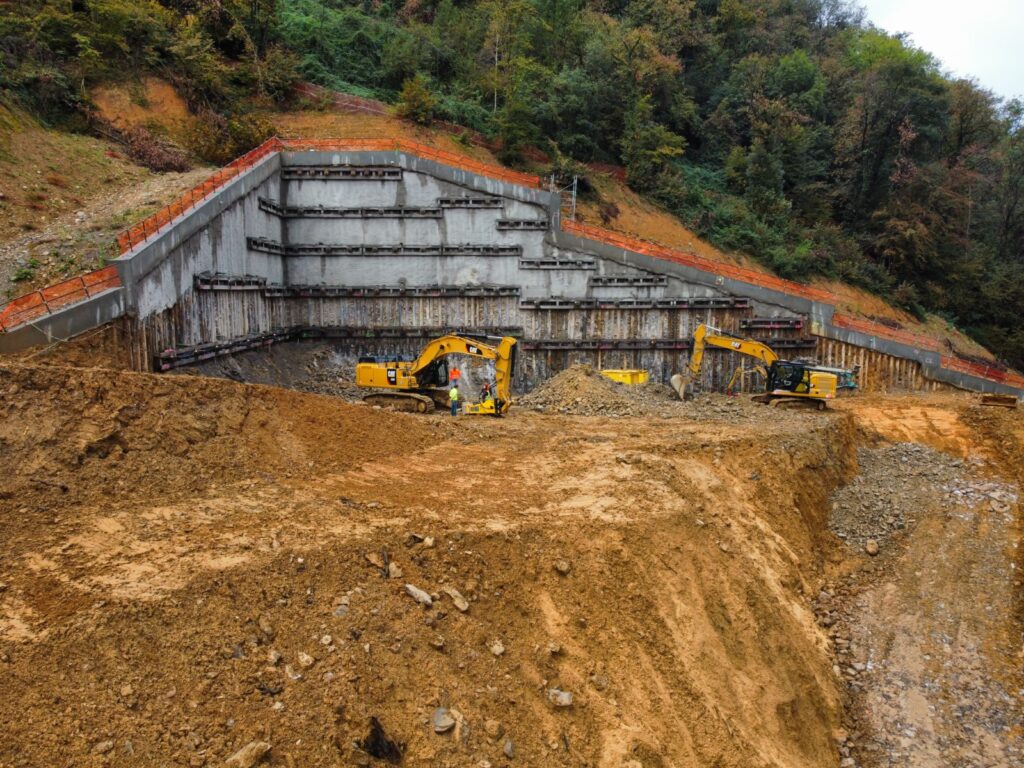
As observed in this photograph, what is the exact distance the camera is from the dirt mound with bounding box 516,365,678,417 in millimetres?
18859

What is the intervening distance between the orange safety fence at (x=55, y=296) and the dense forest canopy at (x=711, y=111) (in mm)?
13940

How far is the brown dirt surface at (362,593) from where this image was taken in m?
5.51

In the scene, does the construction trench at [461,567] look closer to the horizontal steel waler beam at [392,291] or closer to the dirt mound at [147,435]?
the dirt mound at [147,435]

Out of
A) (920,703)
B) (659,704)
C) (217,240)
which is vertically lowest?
(920,703)

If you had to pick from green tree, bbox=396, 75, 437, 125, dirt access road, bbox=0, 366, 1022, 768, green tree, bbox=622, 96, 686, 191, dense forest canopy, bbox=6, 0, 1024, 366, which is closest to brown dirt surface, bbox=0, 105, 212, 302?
dense forest canopy, bbox=6, 0, 1024, 366

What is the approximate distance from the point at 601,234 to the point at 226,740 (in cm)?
2203

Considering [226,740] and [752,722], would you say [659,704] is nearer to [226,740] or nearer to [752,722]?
[752,722]

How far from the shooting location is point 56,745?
A: 4.76 m

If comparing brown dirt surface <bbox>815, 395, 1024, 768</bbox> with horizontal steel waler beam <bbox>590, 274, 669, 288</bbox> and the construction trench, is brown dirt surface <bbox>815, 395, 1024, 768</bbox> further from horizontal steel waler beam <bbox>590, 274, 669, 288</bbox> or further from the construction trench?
horizontal steel waler beam <bbox>590, 274, 669, 288</bbox>

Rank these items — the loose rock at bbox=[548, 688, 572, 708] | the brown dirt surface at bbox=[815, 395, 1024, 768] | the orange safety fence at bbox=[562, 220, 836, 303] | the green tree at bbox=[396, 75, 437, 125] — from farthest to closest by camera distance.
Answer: the green tree at bbox=[396, 75, 437, 125], the orange safety fence at bbox=[562, 220, 836, 303], the brown dirt surface at bbox=[815, 395, 1024, 768], the loose rock at bbox=[548, 688, 572, 708]

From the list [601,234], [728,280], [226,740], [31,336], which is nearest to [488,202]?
[601,234]

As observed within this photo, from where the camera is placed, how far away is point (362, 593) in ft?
23.7

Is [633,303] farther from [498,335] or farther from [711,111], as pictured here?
[711,111]

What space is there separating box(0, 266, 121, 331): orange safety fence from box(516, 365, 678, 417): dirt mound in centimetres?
1117
